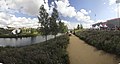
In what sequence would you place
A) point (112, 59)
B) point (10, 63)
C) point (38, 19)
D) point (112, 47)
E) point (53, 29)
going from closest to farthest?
point (10, 63)
point (112, 59)
point (112, 47)
point (38, 19)
point (53, 29)

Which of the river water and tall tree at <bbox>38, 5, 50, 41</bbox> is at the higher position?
tall tree at <bbox>38, 5, 50, 41</bbox>

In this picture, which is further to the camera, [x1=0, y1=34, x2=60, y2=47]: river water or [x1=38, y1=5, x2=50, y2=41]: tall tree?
[x1=0, y1=34, x2=60, y2=47]: river water

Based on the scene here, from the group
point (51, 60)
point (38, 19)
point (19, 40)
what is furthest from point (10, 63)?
point (19, 40)

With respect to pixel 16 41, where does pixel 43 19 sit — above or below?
above

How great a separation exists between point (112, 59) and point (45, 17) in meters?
15.1

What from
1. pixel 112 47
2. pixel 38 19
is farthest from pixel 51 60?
pixel 38 19

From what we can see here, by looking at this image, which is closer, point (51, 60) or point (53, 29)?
point (51, 60)

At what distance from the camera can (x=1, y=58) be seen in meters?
9.42

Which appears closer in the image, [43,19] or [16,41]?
[43,19]

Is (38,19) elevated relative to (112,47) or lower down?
elevated

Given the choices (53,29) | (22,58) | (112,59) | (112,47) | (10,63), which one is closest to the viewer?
(10,63)

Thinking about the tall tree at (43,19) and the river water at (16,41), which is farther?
the river water at (16,41)

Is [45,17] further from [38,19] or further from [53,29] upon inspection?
[53,29]

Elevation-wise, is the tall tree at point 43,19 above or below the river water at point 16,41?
above
